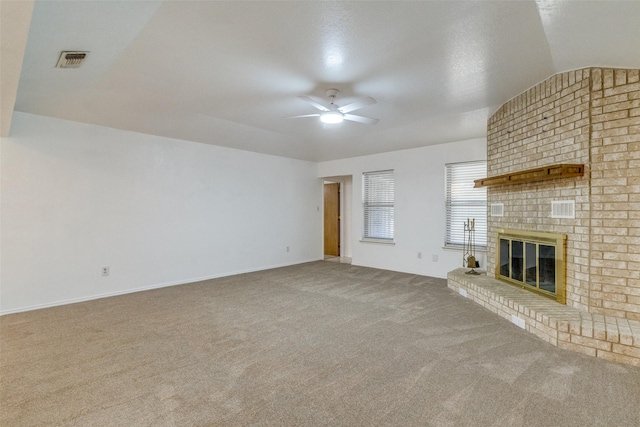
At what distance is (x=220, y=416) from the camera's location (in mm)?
1849

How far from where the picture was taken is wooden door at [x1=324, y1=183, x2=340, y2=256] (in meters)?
8.45

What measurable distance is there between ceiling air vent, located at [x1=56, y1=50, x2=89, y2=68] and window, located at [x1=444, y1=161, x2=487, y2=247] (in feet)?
17.4

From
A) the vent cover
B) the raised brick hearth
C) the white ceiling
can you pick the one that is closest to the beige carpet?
the raised brick hearth

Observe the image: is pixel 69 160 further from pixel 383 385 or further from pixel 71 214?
pixel 383 385

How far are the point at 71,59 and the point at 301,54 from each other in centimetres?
202

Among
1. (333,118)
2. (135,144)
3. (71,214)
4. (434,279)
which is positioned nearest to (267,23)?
(333,118)

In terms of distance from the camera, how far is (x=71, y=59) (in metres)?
2.73

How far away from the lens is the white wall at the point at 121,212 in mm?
3908

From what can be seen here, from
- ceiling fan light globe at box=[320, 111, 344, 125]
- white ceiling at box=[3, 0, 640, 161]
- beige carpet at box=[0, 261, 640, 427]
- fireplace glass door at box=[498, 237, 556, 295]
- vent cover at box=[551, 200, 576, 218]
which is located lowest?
beige carpet at box=[0, 261, 640, 427]

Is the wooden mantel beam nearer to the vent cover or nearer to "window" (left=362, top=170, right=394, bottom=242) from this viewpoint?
the vent cover

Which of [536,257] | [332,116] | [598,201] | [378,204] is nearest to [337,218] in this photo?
[378,204]

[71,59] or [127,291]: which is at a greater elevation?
[71,59]

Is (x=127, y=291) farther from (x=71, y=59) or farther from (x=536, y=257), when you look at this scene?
(x=536, y=257)

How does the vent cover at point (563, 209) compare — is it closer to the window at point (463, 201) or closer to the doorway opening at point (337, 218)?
the window at point (463, 201)
